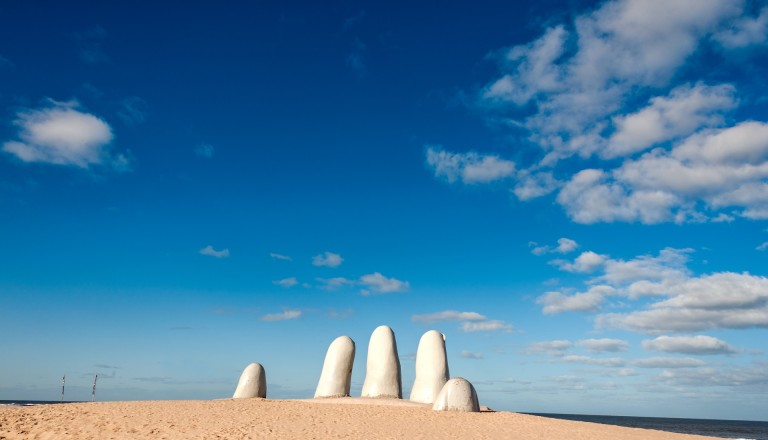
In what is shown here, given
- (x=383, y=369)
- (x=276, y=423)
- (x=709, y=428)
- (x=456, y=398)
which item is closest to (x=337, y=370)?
(x=383, y=369)

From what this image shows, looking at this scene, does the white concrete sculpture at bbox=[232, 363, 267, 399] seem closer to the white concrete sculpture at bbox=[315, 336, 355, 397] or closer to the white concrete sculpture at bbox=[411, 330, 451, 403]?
the white concrete sculpture at bbox=[315, 336, 355, 397]

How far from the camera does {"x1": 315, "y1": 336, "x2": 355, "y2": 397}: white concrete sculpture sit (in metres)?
24.9

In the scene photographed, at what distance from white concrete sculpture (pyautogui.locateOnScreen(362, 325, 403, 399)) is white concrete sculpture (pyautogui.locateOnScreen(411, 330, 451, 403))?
857mm

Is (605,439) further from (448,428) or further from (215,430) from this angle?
(215,430)

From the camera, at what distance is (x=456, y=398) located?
2138cm

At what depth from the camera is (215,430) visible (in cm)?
1616

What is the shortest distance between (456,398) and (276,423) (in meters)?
7.02

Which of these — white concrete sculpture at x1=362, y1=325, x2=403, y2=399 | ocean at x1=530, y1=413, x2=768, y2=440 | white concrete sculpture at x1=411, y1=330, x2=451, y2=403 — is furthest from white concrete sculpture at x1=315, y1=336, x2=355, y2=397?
ocean at x1=530, y1=413, x2=768, y2=440

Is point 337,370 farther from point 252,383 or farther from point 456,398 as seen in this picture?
point 456,398

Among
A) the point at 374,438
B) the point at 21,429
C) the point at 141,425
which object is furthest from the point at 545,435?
the point at 21,429

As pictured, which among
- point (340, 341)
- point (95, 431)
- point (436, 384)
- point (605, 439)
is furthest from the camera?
point (340, 341)

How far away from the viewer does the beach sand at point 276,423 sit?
15.8m

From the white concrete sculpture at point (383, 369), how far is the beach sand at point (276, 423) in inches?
69.3

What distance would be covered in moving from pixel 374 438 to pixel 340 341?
10259mm
